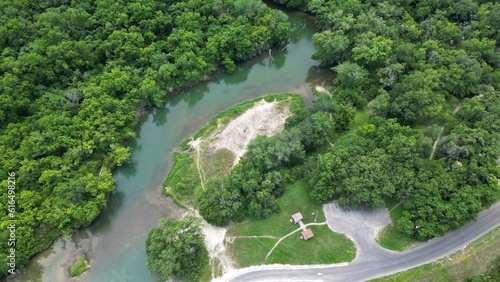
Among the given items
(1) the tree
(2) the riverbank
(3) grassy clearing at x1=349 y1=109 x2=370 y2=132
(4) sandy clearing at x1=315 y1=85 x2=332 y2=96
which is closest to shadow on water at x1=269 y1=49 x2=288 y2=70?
(2) the riverbank

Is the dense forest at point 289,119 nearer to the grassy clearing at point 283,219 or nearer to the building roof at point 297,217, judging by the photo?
the grassy clearing at point 283,219

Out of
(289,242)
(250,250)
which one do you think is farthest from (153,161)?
(289,242)

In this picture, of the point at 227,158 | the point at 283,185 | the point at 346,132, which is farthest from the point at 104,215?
the point at 346,132

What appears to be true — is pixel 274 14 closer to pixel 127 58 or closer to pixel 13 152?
pixel 127 58

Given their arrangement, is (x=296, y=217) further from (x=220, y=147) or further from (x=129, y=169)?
(x=129, y=169)

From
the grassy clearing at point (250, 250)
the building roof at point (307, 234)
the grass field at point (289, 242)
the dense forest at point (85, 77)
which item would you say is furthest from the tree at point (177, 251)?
the building roof at point (307, 234)

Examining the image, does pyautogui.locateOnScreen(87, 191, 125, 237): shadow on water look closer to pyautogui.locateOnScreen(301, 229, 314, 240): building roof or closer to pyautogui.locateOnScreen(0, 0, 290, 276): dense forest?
pyautogui.locateOnScreen(0, 0, 290, 276): dense forest

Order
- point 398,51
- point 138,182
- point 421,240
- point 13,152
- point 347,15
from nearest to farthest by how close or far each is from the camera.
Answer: point 421,240 → point 13,152 → point 138,182 → point 398,51 → point 347,15
